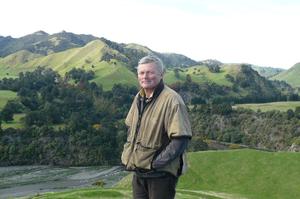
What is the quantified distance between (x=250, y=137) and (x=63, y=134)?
66.8 metres

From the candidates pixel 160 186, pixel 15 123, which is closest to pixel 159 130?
pixel 160 186

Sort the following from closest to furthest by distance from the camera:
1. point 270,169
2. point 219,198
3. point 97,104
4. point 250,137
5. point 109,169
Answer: point 219,198, point 270,169, point 109,169, point 250,137, point 97,104

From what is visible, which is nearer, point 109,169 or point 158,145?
point 158,145

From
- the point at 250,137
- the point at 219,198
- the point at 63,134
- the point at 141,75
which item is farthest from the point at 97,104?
the point at 141,75

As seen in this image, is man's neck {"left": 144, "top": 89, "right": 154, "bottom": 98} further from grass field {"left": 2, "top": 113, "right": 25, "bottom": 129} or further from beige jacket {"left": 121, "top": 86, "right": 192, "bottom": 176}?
grass field {"left": 2, "top": 113, "right": 25, "bottom": 129}

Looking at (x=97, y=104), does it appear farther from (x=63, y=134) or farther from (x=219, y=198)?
(x=219, y=198)

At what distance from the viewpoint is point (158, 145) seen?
8.25 metres

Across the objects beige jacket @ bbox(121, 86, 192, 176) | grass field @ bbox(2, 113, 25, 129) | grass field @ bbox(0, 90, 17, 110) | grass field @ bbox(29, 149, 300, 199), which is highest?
beige jacket @ bbox(121, 86, 192, 176)

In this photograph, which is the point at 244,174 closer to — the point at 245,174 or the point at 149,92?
the point at 245,174

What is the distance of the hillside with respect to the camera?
54500 mm

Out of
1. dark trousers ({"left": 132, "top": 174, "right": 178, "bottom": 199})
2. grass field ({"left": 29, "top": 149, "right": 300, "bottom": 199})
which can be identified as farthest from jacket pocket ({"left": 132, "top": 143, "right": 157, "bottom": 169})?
grass field ({"left": 29, "top": 149, "right": 300, "bottom": 199})

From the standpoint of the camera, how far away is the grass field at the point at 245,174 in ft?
178

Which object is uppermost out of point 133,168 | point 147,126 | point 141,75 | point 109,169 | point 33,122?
point 141,75

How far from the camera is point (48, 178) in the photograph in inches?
4353
